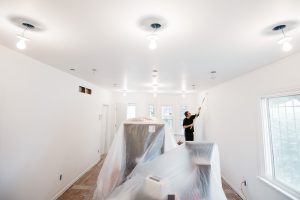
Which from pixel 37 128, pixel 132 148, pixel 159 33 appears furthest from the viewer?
pixel 37 128

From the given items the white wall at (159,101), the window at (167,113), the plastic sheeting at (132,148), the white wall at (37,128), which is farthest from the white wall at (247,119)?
the white wall at (37,128)

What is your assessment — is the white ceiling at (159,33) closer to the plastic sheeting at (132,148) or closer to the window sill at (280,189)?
the plastic sheeting at (132,148)

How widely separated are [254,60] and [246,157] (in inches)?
75.9

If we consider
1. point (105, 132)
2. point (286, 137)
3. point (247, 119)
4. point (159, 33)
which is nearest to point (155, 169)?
point (159, 33)

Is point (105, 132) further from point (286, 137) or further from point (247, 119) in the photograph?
point (286, 137)

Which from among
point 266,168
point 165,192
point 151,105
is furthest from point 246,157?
point 151,105

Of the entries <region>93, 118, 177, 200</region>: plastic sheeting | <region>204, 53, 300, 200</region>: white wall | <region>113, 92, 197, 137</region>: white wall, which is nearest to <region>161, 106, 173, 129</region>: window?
<region>113, 92, 197, 137</region>: white wall

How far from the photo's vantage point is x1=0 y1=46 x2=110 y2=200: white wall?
2141 millimetres

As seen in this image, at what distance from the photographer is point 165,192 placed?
4.00 feet

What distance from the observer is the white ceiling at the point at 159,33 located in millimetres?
1242

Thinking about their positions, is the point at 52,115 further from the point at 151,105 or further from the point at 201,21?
the point at 151,105

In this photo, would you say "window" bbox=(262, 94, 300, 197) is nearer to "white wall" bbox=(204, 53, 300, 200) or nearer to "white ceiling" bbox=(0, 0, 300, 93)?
"white wall" bbox=(204, 53, 300, 200)

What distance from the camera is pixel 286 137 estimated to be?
2.44m

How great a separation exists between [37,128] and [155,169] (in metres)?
2.24
